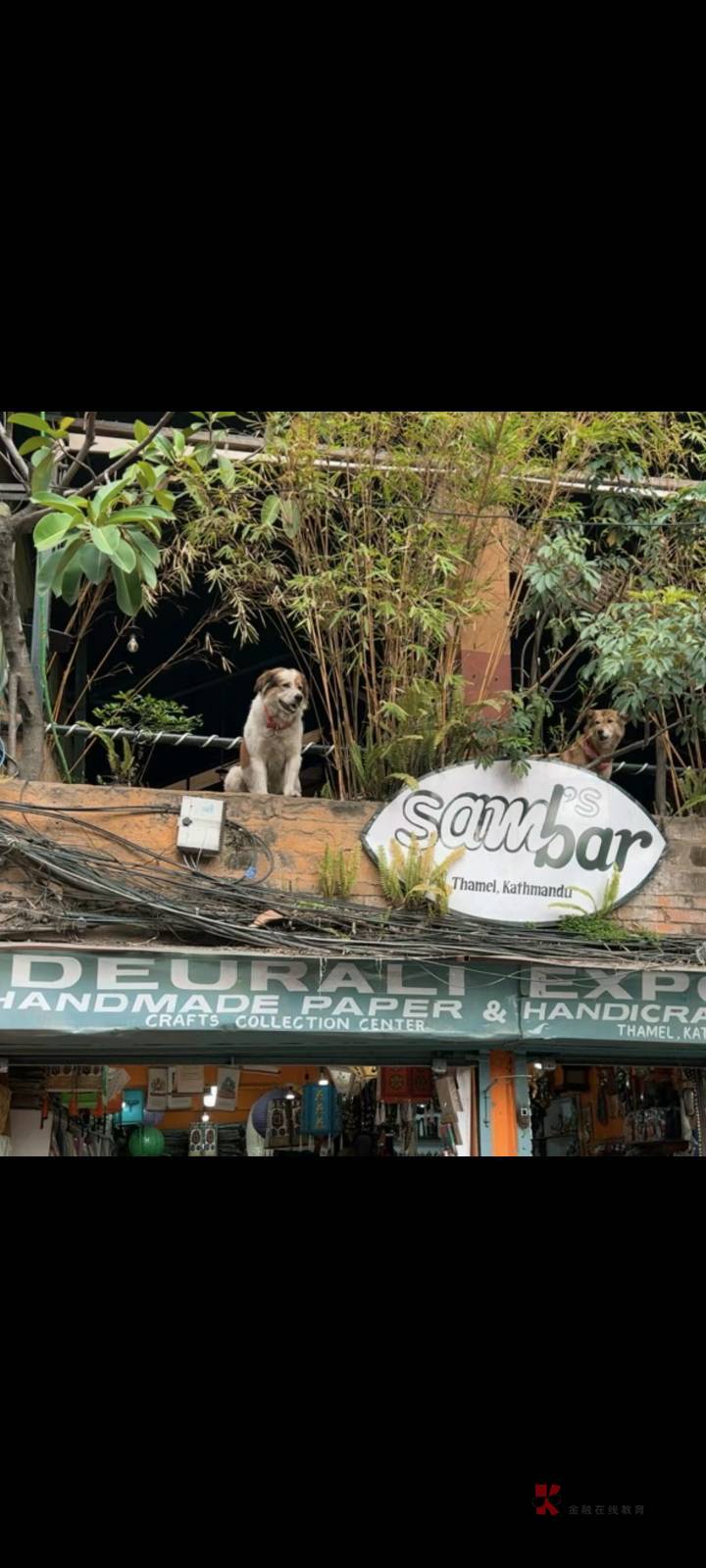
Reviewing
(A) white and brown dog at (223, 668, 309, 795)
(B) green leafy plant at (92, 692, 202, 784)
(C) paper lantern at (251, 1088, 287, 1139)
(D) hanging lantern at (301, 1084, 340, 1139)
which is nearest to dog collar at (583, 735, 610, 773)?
(A) white and brown dog at (223, 668, 309, 795)

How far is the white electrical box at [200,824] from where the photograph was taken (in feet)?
19.6

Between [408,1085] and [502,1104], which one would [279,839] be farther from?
[408,1085]

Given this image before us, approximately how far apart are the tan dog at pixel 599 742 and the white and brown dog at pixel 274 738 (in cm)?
138

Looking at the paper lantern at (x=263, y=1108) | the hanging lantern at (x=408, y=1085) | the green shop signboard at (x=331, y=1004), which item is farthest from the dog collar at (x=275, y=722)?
the paper lantern at (x=263, y=1108)

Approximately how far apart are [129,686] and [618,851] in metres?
4.87

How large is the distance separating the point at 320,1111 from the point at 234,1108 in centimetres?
92

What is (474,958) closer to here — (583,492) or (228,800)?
(228,800)

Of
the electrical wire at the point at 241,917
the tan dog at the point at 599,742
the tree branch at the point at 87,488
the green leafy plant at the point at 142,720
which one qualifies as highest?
the tree branch at the point at 87,488

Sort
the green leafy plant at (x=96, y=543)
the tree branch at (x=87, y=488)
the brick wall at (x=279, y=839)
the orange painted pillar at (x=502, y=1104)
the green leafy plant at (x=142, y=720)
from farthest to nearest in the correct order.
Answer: the green leafy plant at (x=142, y=720)
the orange painted pillar at (x=502, y=1104)
the brick wall at (x=279, y=839)
the tree branch at (x=87, y=488)
the green leafy plant at (x=96, y=543)

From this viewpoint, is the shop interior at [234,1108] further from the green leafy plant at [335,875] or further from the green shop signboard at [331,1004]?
the green leafy plant at [335,875]

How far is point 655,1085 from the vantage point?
7.90 metres

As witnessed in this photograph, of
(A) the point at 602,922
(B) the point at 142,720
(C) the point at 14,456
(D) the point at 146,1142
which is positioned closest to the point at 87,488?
(C) the point at 14,456

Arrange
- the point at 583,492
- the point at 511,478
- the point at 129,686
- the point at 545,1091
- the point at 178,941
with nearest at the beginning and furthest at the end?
the point at 178,941, the point at 511,478, the point at 583,492, the point at 545,1091, the point at 129,686

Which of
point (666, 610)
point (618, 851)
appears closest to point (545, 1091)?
point (618, 851)
